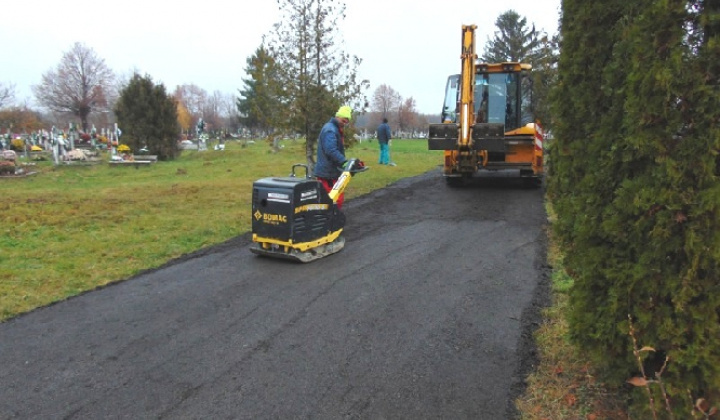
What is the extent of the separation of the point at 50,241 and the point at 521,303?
24.0 ft

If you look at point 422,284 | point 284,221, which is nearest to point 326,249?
point 284,221

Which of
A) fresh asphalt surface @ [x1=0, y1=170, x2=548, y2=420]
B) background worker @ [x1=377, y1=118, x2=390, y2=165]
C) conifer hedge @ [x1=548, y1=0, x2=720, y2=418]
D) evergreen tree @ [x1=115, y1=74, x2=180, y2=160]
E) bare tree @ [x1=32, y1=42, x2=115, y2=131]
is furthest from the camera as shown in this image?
bare tree @ [x1=32, y1=42, x2=115, y2=131]

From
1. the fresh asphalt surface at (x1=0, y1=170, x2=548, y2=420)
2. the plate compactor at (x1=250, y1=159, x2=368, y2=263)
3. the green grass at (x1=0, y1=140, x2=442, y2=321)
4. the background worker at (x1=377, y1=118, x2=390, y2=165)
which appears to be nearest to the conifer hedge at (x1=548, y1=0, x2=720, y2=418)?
the fresh asphalt surface at (x1=0, y1=170, x2=548, y2=420)

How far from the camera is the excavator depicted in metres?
11.6

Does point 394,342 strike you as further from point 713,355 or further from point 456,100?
point 456,100

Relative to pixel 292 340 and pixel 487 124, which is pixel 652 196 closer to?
pixel 292 340

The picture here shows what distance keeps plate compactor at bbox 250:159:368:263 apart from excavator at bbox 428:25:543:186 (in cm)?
565

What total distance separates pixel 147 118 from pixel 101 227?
21449mm

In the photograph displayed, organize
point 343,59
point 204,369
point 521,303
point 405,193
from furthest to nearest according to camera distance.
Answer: point 343,59 → point 405,193 → point 521,303 → point 204,369

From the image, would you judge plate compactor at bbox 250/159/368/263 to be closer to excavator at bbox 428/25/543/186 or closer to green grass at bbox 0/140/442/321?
green grass at bbox 0/140/442/321

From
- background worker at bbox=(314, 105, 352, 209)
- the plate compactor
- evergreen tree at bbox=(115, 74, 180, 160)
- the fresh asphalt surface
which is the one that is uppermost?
evergreen tree at bbox=(115, 74, 180, 160)

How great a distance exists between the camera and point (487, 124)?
11.6 metres

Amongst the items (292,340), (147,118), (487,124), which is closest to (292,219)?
(292,340)

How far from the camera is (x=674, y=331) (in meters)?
2.64
